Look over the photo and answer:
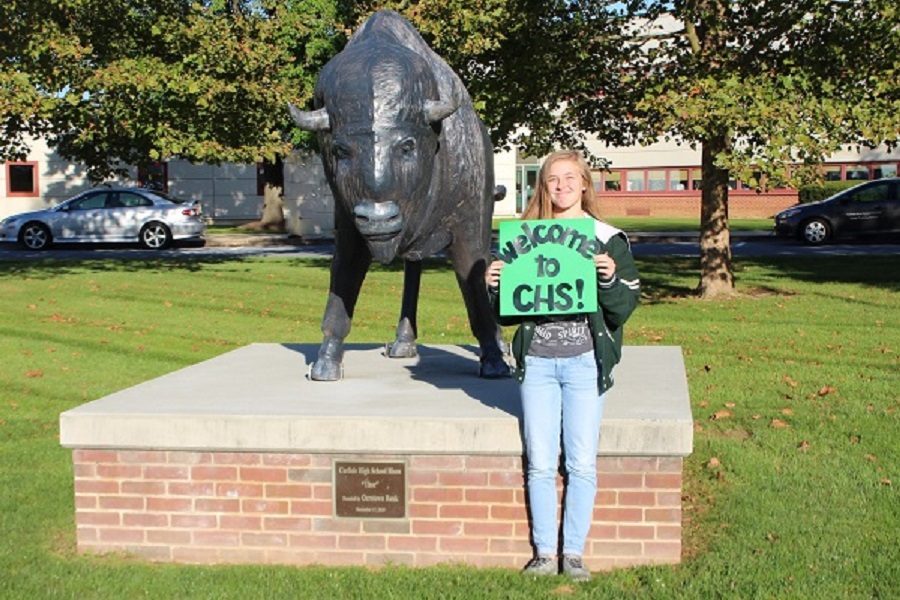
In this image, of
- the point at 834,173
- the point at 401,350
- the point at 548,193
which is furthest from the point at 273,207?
A: the point at 548,193

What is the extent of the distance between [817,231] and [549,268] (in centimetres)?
2263

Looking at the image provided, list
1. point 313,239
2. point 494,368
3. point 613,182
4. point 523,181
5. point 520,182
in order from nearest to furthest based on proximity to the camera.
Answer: point 494,368, point 313,239, point 613,182, point 523,181, point 520,182

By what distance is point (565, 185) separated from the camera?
4.75 meters

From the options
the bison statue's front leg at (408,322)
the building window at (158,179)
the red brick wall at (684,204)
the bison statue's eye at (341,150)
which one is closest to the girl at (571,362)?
the bison statue's eye at (341,150)

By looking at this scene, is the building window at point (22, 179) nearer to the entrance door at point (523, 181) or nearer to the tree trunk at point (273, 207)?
the tree trunk at point (273, 207)

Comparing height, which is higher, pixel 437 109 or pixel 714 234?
pixel 437 109

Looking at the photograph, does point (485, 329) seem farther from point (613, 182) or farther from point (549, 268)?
point (613, 182)

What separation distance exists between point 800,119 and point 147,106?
9.87m

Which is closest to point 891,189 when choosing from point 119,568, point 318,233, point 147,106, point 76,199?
point 318,233

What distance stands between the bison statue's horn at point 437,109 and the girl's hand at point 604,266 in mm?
1080

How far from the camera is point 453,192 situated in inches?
235

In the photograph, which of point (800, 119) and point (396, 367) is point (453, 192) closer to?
point (396, 367)

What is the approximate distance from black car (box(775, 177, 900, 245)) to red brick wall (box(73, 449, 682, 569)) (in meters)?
22.1

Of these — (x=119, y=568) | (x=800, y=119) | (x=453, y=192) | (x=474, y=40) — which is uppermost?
(x=474, y=40)
